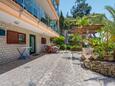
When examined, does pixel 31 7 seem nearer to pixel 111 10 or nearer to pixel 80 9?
pixel 111 10

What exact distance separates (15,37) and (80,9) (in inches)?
1957

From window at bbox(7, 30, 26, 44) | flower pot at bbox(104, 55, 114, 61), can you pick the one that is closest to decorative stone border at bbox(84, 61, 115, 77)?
flower pot at bbox(104, 55, 114, 61)

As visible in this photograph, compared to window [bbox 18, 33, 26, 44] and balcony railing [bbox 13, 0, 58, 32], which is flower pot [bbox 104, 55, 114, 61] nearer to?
balcony railing [bbox 13, 0, 58, 32]

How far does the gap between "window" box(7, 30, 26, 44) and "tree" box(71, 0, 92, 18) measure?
4595 cm

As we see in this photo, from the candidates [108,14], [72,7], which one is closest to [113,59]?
[108,14]

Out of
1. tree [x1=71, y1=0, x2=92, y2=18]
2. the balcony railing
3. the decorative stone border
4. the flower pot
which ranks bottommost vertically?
the decorative stone border

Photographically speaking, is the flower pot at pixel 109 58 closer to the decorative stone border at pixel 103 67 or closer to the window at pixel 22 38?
the decorative stone border at pixel 103 67

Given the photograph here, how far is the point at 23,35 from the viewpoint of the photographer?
59.0 ft

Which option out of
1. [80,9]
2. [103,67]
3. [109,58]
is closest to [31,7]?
[109,58]

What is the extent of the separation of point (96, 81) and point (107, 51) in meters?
4.71

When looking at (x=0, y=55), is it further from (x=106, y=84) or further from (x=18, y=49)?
(x=106, y=84)

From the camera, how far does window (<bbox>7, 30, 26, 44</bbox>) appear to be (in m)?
14.0

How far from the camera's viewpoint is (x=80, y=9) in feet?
207

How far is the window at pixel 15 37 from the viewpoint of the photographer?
13984mm
